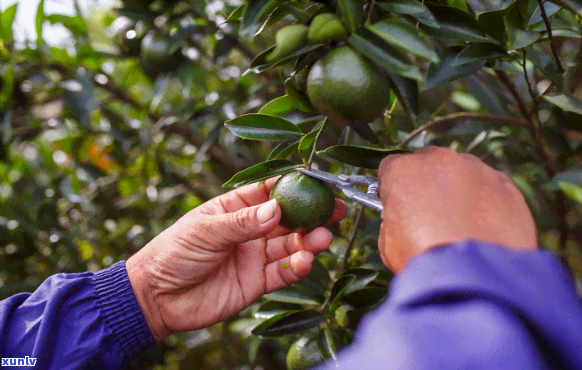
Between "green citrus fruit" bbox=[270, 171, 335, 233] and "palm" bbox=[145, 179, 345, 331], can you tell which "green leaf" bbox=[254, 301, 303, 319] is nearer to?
"palm" bbox=[145, 179, 345, 331]

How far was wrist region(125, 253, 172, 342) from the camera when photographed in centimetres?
111

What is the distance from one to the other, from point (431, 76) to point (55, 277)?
110 cm

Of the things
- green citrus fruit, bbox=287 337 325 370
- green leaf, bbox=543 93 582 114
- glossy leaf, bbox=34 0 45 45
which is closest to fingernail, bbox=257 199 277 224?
green citrus fruit, bbox=287 337 325 370

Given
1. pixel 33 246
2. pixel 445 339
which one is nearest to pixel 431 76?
pixel 445 339

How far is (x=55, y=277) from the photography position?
1.12 metres

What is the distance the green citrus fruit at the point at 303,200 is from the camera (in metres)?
0.84

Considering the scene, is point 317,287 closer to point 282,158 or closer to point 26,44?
point 282,158

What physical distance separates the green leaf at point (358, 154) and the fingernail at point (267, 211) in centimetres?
16

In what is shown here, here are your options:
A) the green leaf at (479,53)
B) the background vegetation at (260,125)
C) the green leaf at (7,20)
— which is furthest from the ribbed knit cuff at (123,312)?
the green leaf at (7,20)

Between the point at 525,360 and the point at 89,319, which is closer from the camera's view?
the point at 525,360

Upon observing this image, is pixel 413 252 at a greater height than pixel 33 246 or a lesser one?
greater

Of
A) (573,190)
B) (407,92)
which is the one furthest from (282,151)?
(573,190)

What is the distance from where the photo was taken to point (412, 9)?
0.65 metres

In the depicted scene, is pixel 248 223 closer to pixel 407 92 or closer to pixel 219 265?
pixel 219 265
